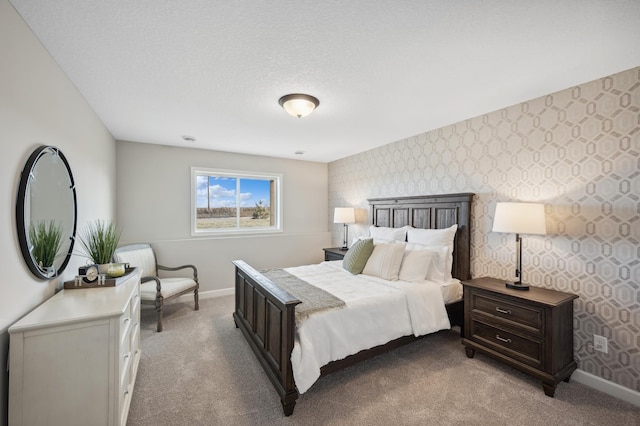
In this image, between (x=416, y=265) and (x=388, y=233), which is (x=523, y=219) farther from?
(x=388, y=233)

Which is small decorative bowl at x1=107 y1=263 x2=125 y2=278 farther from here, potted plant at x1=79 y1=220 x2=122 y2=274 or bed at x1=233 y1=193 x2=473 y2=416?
bed at x1=233 y1=193 x2=473 y2=416

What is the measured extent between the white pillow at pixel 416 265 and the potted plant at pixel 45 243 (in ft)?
9.82

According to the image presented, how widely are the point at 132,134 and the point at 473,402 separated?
4.83m

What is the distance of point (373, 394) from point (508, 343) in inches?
51.1

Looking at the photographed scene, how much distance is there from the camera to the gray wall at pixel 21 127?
143 cm

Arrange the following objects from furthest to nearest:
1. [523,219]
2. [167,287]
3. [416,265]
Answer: [167,287] < [416,265] < [523,219]

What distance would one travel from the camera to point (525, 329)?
2.30 m

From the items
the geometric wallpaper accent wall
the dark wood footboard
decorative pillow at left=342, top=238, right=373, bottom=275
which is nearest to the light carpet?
the dark wood footboard

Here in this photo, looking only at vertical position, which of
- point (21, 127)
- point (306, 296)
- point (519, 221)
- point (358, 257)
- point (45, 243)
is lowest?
point (306, 296)

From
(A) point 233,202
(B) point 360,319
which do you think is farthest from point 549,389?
(A) point 233,202

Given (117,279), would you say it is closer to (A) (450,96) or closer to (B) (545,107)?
(A) (450,96)

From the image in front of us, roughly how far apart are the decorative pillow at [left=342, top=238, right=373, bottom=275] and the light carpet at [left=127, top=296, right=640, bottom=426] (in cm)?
98

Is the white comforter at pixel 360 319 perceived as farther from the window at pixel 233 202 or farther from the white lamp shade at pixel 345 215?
the window at pixel 233 202

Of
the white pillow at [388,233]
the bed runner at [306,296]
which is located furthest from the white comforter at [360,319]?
the white pillow at [388,233]
